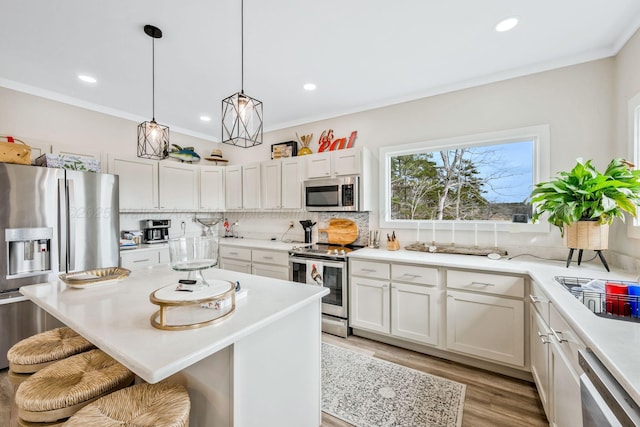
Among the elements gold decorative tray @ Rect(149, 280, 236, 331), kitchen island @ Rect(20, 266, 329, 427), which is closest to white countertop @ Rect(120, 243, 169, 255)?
kitchen island @ Rect(20, 266, 329, 427)

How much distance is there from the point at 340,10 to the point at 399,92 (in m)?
1.50

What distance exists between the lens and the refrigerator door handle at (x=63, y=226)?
259 cm

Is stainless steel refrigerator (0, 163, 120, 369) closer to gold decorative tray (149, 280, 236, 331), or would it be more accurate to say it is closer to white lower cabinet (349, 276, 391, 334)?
gold decorative tray (149, 280, 236, 331)

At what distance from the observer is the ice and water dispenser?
235 centimetres

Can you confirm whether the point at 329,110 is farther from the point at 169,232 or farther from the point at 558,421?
the point at 558,421

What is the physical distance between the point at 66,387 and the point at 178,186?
3332mm

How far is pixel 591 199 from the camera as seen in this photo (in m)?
1.87

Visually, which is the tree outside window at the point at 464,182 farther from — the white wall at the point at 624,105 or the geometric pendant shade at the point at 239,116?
the geometric pendant shade at the point at 239,116

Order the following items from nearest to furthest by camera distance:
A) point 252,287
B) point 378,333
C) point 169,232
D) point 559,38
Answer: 1. point 252,287
2. point 559,38
3. point 378,333
4. point 169,232

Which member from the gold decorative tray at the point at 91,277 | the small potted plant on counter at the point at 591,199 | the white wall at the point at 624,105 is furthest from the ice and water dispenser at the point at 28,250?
the white wall at the point at 624,105

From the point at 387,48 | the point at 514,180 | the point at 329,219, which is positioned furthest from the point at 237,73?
the point at 514,180

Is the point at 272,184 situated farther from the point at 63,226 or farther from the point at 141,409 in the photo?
the point at 141,409

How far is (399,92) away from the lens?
10.2 ft

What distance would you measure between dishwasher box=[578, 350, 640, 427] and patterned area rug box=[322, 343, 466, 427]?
109 cm
